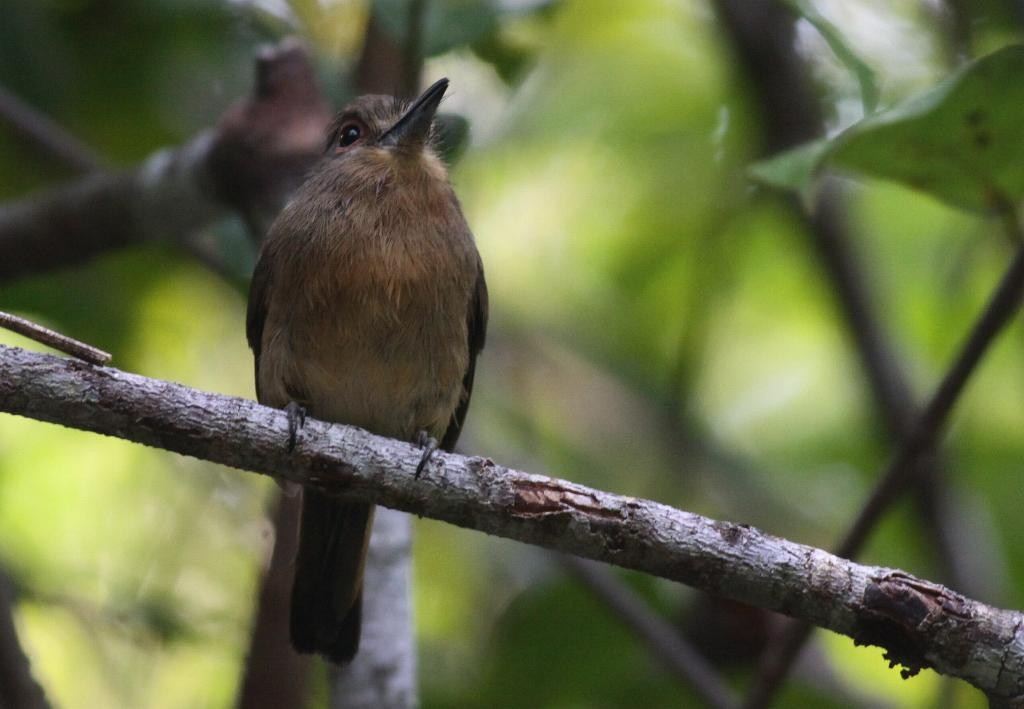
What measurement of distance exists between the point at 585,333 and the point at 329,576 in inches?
91.8

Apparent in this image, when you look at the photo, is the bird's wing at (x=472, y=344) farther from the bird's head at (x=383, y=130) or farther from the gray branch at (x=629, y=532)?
the gray branch at (x=629, y=532)

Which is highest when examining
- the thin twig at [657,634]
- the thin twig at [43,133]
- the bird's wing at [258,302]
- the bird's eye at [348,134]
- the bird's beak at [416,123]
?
the bird's beak at [416,123]

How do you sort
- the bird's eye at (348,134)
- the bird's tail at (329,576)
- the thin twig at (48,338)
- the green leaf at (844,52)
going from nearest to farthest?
1. the thin twig at (48,338)
2. the green leaf at (844,52)
3. the bird's tail at (329,576)
4. the bird's eye at (348,134)

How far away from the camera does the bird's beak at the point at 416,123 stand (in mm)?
3436

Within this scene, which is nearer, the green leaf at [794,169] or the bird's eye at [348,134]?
the green leaf at [794,169]

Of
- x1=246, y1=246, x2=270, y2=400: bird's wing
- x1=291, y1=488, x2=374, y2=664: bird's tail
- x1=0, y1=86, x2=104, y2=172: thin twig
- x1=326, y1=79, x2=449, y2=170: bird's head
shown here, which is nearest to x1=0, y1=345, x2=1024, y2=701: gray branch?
x1=291, y1=488, x2=374, y2=664: bird's tail

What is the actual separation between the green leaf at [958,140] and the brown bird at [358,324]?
100cm

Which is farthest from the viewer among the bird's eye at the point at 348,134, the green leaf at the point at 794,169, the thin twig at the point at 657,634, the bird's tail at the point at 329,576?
the bird's eye at the point at 348,134

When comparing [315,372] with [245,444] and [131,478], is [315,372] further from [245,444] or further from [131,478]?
[131,478]

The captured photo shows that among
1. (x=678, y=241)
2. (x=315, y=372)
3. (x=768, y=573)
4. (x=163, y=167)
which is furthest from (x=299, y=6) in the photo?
(x=768, y=573)

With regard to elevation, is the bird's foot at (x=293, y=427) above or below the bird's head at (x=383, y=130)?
below

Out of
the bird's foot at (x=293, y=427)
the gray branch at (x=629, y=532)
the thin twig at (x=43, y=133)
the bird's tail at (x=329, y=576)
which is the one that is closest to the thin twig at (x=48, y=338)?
the gray branch at (x=629, y=532)

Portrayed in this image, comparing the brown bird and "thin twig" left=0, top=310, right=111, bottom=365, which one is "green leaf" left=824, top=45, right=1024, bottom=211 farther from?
"thin twig" left=0, top=310, right=111, bottom=365

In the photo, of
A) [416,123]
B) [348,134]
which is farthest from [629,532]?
[348,134]
